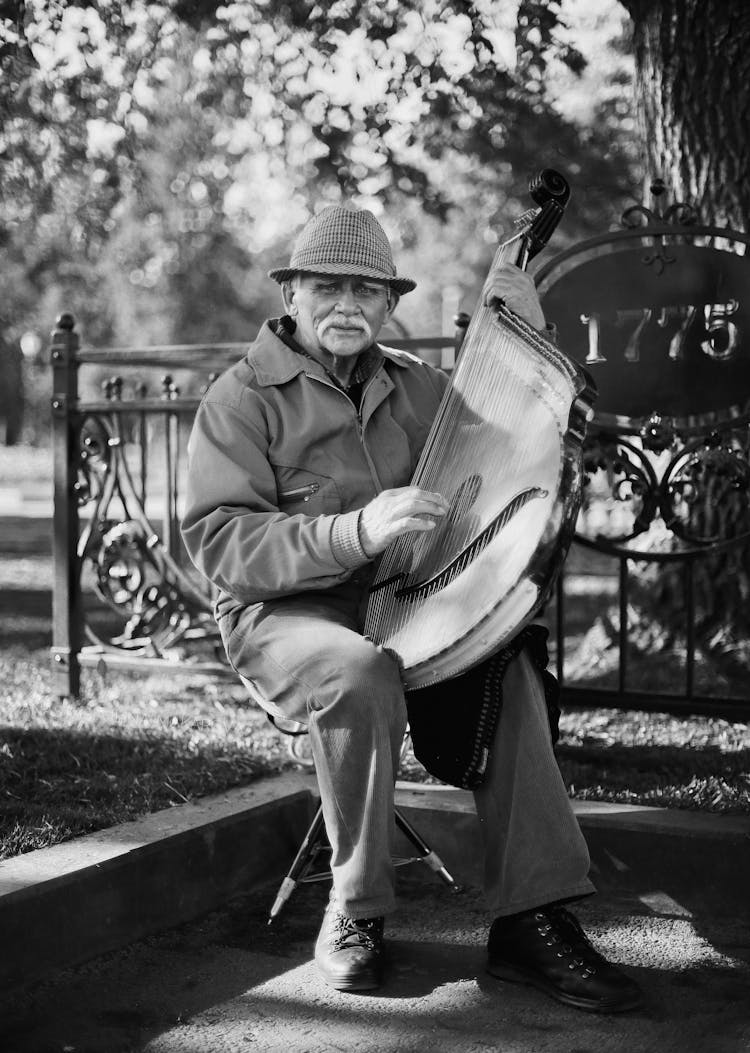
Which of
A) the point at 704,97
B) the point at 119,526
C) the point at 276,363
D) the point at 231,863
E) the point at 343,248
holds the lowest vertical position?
the point at 231,863

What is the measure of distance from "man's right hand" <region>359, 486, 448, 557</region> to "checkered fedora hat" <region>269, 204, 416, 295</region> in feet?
2.22

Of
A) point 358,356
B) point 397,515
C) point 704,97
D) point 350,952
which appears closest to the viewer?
point 397,515

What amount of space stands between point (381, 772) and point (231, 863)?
3.00ft

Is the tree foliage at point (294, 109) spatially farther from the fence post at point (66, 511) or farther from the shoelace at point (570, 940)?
the shoelace at point (570, 940)

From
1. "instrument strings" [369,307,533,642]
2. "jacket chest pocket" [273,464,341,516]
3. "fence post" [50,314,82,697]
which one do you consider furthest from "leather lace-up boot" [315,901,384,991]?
"fence post" [50,314,82,697]

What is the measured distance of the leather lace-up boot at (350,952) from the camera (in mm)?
2717

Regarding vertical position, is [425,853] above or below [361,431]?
below

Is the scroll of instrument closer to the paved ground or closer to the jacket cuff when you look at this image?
the jacket cuff

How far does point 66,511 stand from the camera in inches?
201

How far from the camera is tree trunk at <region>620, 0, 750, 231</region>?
4902 millimetres

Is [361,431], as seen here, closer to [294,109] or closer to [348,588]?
[348,588]

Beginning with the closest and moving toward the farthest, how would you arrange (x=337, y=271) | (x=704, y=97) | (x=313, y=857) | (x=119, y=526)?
(x=337, y=271)
(x=313, y=857)
(x=704, y=97)
(x=119, y=526)

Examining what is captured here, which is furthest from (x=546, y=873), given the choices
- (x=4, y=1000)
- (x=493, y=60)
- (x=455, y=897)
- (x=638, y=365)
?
(x=493, y=60)

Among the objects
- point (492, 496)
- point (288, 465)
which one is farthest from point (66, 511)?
point (492, 496)
